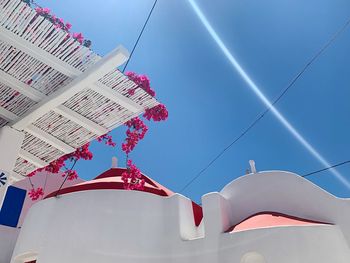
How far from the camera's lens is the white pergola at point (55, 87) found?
119 inches

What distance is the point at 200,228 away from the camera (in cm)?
1198

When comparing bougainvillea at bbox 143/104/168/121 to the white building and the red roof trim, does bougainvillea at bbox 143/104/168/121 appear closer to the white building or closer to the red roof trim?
the white building

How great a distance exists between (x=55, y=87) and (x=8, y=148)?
849 mm

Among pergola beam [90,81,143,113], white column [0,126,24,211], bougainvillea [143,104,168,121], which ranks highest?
bougainvillea [143,104,168,121]

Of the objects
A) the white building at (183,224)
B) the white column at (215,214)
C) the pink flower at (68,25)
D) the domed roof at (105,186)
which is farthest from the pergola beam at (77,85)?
the domed roof at (105,186)

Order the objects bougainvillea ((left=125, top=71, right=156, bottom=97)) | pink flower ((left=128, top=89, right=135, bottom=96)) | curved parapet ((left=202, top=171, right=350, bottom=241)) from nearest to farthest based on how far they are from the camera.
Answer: pink flower ((left=128, top=89, right=135, bottom=96)), bougainvillea ((left=125, top=71, right=156, bottom=97)), curved parapet ((left=202, top=171, right=350, bottom=241))

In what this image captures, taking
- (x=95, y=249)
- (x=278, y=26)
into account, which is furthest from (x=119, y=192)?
(x=278, y=26)

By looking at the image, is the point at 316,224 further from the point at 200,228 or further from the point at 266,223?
the point at 200,228

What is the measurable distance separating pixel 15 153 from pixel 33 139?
428 millimetres

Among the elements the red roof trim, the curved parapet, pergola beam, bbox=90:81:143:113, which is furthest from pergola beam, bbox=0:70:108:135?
the curved parapet

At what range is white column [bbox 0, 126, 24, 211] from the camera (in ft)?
11.7

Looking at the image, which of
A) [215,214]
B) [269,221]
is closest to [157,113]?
[269,221]

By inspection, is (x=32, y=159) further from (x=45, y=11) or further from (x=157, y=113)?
(x=45, y=11)

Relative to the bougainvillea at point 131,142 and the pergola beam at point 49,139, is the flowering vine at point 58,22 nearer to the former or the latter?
the bougainvillea at point 131,142
